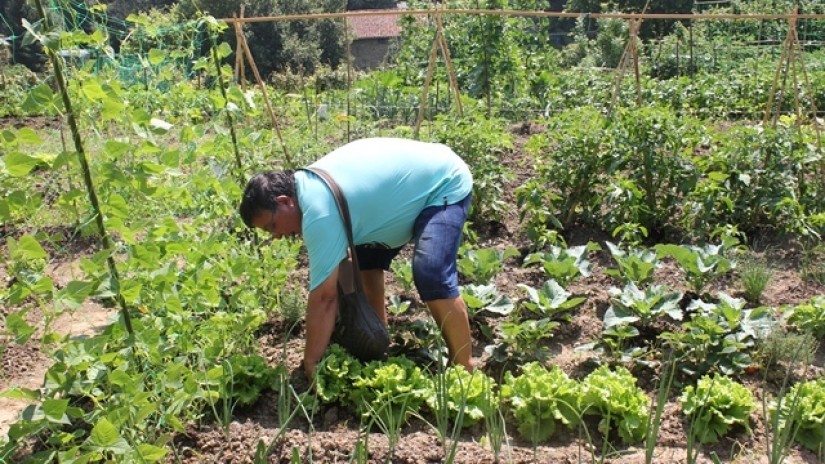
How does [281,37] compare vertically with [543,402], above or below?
below

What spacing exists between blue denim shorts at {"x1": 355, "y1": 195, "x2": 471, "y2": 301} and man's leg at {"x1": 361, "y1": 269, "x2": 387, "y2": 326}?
399 mm

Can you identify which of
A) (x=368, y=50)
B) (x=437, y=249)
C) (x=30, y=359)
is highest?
(x=437, y=249)

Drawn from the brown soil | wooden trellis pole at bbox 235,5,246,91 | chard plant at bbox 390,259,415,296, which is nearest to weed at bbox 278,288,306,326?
the brown soil

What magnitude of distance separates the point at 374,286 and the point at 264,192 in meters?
1.01

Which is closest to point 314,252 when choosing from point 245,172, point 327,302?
point 327,302

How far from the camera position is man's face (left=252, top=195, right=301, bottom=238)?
3.41 metres

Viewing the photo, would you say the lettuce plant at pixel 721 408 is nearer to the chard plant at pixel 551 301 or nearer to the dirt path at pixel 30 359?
the chard plant at pixel 551 301

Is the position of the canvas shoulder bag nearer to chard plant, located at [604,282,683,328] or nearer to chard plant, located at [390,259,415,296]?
chard plant, located at [390,259,415,296]

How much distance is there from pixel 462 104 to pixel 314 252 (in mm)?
4202

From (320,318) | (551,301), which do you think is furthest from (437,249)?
(551,301)

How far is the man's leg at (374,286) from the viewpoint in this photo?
418 centimetres

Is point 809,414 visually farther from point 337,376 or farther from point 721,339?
point 337,376

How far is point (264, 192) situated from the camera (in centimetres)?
338

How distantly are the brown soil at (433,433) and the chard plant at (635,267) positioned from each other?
0.18 meters
